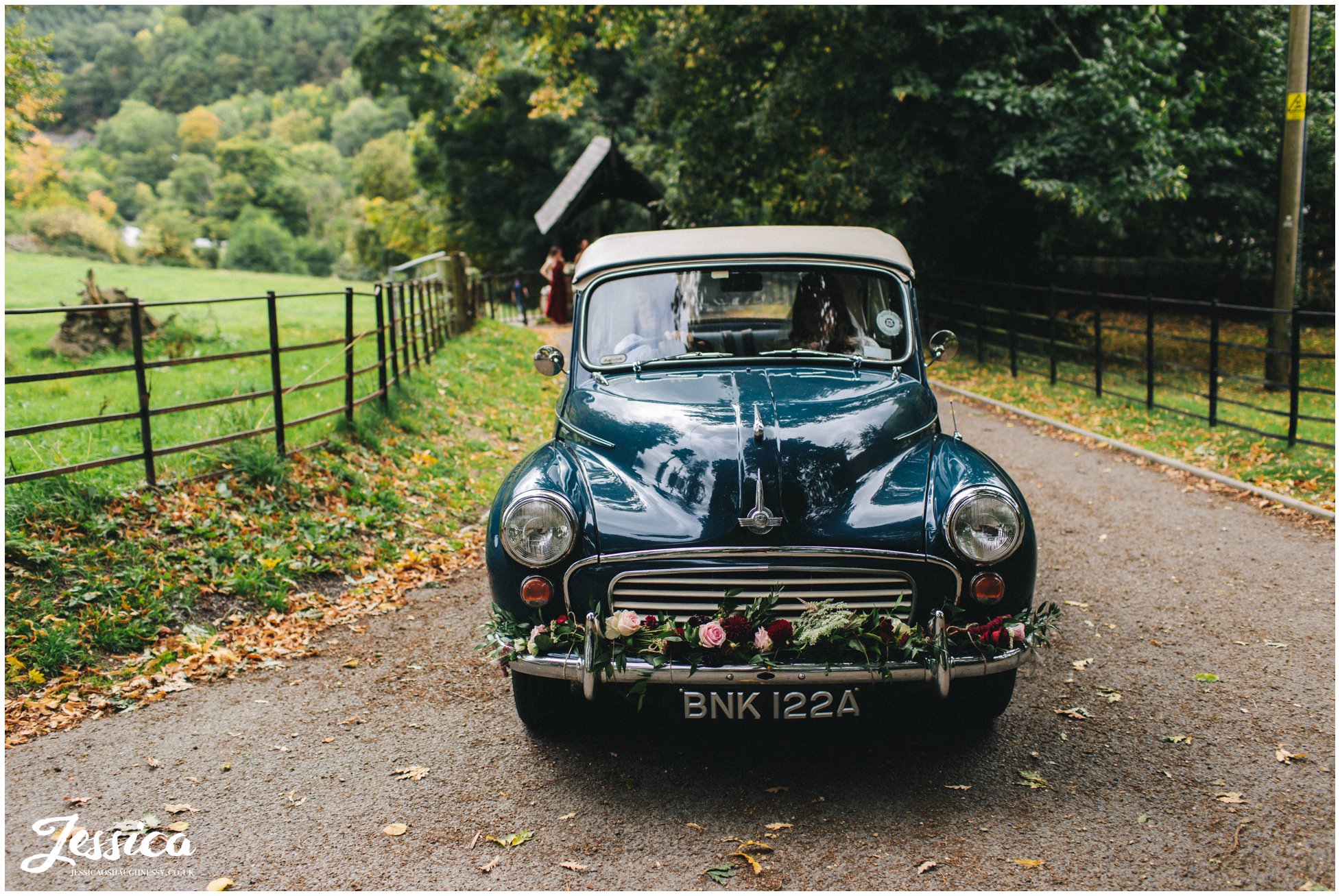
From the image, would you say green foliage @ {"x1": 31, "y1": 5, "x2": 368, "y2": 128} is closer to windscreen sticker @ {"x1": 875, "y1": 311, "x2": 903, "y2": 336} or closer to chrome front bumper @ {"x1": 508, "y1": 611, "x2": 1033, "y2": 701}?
windscreen sticker @ {"x1": 875, "y1": 311, "x2": 903, "y2": 336}

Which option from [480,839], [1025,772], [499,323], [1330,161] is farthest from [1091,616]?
[499,323]

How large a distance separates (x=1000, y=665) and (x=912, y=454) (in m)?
0.99

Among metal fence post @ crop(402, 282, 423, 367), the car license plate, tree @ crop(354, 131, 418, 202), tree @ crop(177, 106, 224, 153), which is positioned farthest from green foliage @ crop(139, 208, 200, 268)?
the car license plate

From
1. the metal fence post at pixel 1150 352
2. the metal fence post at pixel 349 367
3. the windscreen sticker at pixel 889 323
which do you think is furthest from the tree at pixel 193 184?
the windscreen sticker at pixel 889 323

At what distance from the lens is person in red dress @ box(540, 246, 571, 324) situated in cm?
2061

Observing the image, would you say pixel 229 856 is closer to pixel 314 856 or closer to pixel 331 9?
pixel 314 856

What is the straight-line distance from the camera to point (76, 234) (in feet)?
143

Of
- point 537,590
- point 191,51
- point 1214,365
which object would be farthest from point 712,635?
point 191,51

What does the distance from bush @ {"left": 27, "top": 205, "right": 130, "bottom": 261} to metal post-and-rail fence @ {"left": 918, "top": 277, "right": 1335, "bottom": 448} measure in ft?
118

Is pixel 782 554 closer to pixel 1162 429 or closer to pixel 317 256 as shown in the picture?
pixel 1162 429

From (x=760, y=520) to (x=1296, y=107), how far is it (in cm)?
1077

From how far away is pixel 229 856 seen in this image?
3.34m

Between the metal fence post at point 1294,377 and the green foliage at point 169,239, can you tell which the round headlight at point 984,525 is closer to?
the metal fence post at point 1294,377

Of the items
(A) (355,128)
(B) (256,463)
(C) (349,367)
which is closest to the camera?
(B) (256,463)
